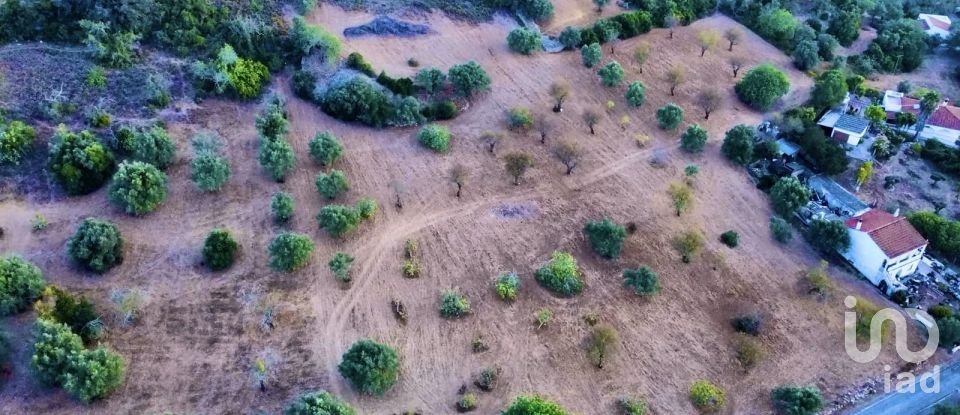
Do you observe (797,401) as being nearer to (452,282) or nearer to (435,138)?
(452,282)

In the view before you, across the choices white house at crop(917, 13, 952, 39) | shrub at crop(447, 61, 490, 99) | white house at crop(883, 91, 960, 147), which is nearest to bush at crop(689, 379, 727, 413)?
shrub at crop(447, 61, 490, 99)

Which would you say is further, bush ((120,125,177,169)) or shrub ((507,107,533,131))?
shrub ((507,107,533,131))

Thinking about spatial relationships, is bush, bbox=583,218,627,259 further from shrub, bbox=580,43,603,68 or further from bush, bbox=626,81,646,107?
shrub, bbox=580,43,603,68

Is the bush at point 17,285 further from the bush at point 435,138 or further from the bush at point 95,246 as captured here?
the bush at point 435,138

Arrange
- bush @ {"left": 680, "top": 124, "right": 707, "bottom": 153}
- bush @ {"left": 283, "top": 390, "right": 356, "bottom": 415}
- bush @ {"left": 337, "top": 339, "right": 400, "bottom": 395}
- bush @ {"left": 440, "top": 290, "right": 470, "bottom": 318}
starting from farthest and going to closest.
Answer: bush @ {"left": 680, "top": 124, "right": 707, "bottom": 153}, bush @ {"left": 440, "top": 290, "right": 470, "bottom": 318}, bush @ {"left": 337, "top": 339, "right": 400, "bottom": 395}, bush @ {"left": 283, "top": 390, "right": 356, "bottom": 415}

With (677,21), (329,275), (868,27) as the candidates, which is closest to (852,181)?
(677,21)
